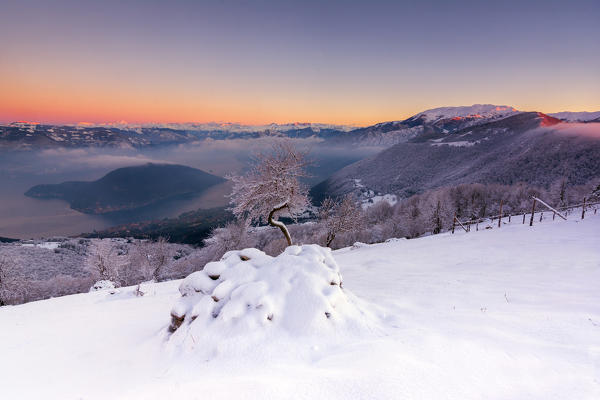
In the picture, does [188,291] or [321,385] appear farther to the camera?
[188,291]

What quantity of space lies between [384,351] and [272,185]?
14167 mm

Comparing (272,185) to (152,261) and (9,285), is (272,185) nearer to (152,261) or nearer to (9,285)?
(9,285)

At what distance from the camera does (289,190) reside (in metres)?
18.1

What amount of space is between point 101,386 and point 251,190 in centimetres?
1271

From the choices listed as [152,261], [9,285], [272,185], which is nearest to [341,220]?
[272,185]

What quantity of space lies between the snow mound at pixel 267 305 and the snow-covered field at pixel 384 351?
225mm

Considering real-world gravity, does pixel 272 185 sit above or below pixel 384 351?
above

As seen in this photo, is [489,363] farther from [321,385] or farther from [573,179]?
[573,179]

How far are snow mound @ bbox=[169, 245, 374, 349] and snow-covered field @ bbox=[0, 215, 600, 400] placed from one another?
225mm

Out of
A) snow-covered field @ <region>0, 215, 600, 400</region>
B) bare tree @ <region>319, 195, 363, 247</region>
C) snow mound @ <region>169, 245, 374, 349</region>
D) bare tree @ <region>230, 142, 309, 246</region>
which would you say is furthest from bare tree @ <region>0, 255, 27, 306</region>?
snow mound @ <region>169, 245, 374, 349</region>

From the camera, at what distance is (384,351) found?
441 centimetres

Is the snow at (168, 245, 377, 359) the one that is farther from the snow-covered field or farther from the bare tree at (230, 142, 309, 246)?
the bare tree at (230, 142, 309, 246)

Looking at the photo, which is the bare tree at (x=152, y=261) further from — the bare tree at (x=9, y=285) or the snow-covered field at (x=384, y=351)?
the snow-covered field at (x=384, y=351)

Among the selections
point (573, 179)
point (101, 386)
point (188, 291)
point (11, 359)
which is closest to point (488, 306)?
point (188, 291)
